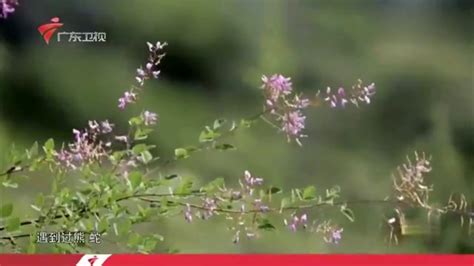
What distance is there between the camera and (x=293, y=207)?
1745 mm

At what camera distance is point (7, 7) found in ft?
5.69

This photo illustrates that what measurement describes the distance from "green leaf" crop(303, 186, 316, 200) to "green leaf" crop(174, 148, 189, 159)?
299 millimetres

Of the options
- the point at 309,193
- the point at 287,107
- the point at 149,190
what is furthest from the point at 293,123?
the point at 149,190

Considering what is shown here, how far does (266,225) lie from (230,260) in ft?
0.40

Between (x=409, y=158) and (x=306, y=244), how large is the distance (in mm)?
323

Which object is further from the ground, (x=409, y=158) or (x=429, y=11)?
(x=429, y=11)

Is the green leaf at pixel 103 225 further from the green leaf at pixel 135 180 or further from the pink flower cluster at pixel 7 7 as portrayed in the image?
the pink flower cluster at pixel 7 7

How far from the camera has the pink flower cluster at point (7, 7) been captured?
173 cm

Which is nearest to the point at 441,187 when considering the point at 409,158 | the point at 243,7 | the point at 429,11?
the point at 409,158

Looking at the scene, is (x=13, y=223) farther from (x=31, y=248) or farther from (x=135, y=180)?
(x=135, y=180)

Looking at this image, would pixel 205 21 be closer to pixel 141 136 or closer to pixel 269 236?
pixel 141 136

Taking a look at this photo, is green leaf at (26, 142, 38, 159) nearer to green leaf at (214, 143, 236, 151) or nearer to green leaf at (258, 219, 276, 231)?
green leaf at (214, 143, 236, 151)

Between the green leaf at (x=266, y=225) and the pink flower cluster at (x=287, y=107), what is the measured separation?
208 millimetres

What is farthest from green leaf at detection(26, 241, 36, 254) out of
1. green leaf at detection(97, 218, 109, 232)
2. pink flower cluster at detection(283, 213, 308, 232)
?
pink flower cluster at detection(283, 213, 308, 232)
